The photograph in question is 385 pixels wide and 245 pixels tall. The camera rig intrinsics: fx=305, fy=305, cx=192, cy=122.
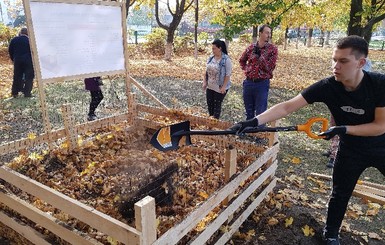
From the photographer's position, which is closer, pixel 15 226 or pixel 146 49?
pixel 15 226

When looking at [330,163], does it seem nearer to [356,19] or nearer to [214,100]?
[214,100]

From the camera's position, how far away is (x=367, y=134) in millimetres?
2578

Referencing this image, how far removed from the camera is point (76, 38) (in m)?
4.30

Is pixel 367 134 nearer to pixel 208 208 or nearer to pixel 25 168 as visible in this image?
pixel 208 208

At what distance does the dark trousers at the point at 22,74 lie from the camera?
828 cm

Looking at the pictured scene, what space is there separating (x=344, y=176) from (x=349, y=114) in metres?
0.66

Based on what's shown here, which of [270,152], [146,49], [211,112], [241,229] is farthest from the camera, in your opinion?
[146,49]

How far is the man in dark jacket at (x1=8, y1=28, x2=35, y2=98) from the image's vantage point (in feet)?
27.1

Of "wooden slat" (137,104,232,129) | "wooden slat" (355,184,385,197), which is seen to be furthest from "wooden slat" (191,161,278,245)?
"wooden slat" (355,184,385,197)

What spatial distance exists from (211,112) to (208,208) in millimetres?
3483

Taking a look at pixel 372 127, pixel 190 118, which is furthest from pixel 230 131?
pixel 190 118

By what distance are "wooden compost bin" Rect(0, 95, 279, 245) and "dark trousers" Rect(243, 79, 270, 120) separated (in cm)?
143

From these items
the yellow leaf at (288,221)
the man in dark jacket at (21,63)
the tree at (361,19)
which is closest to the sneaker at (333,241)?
the yellow leaf at (288,221)

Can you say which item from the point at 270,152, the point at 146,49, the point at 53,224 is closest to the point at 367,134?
the point at 270,152
